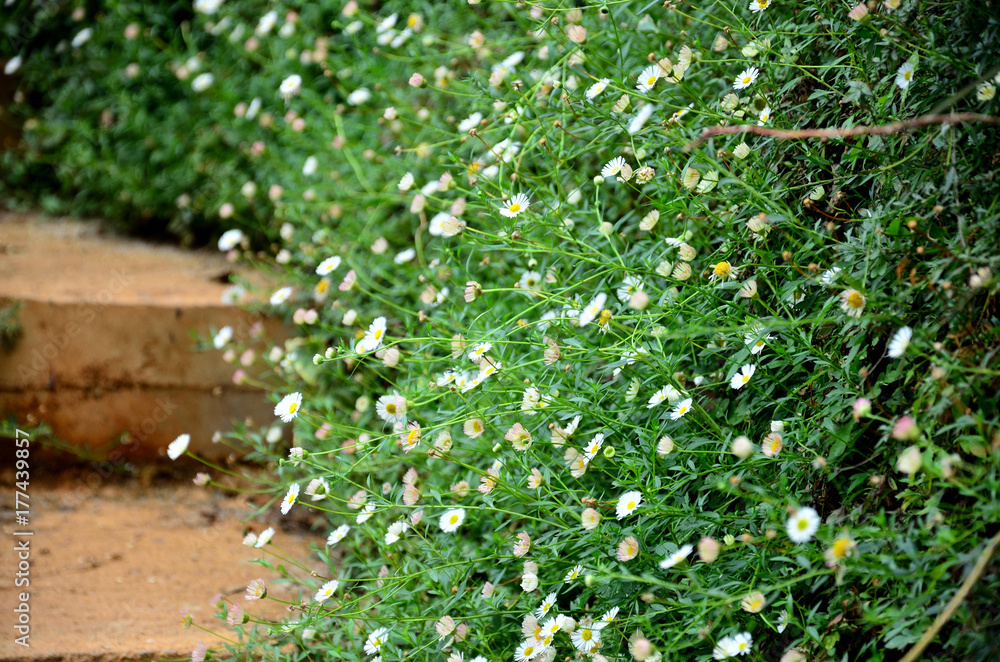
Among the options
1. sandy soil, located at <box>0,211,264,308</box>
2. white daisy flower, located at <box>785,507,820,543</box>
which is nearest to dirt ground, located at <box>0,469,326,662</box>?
sandy soil, located at <box>0,211,264,308</box>

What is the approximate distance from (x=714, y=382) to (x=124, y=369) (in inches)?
76.9

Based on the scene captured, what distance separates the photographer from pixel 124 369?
2.54 meters

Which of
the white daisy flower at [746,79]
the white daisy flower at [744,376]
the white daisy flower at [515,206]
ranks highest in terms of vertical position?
the white daisy flower at [746,79]

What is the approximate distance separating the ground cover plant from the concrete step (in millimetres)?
756

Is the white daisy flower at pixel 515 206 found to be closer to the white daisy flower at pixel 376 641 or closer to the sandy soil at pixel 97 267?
the white daisy flower at pixel 376 641

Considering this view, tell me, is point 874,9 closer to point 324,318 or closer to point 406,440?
point 406,440

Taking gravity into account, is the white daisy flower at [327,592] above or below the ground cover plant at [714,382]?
below

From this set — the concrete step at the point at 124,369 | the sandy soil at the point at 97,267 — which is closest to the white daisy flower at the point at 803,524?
the concrete step at the point at 124,369

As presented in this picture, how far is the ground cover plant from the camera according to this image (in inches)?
43.6

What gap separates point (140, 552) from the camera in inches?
85.0

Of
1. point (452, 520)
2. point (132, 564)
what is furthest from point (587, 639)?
point (132, 564)

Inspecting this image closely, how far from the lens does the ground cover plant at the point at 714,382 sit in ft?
3.63

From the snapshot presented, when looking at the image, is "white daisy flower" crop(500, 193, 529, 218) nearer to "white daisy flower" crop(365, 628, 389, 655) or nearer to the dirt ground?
"white daisy flower" crop(365, 628, 389, 655)

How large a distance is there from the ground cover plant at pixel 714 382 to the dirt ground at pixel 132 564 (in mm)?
205
